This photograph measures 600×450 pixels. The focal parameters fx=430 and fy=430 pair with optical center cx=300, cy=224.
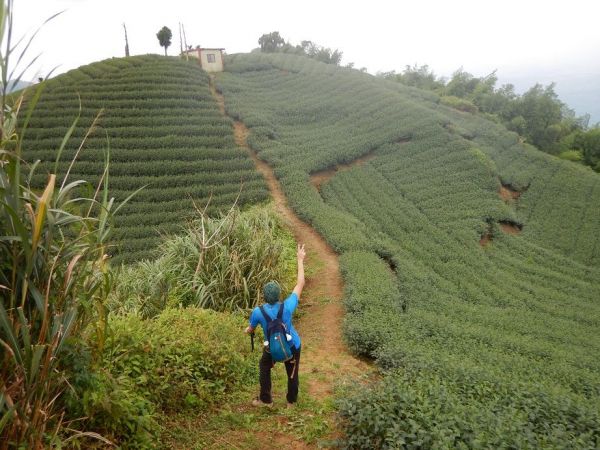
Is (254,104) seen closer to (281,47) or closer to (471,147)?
(471,147)

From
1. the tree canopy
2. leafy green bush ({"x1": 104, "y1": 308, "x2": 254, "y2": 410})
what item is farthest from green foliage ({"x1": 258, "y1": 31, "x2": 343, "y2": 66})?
leafy green bush ({"x1": 104, "y1": 308, "x2": 254, "y2": 410})

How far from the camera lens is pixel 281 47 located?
5341cm

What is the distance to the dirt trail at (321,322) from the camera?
6.08 meters

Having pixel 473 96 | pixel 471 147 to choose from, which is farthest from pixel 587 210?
pixel 473 96

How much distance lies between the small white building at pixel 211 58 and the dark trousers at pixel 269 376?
1193 inches

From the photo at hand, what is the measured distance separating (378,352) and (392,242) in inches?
344

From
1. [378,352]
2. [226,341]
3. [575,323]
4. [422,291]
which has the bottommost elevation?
[575,323]

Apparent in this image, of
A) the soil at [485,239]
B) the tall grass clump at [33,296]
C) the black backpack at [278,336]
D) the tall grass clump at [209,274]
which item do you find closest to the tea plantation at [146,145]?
the tall grass clump at [209,274]

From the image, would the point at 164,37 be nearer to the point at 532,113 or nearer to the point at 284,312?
the point at 532,113

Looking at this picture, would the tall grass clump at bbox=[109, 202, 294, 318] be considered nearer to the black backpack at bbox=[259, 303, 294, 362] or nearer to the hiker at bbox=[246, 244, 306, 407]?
the hiker at bbox=[246, 244, 306, 407]

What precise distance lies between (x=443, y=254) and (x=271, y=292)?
461 inches

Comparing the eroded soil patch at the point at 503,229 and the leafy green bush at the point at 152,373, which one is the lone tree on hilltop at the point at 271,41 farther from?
the leafy green bush at the point at 152,373

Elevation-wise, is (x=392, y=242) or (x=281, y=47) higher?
(x=281, y=47)

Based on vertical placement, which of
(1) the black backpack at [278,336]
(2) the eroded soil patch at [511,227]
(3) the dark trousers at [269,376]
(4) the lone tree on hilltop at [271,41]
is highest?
(4) the lone tree on hilltop at [271,41]
